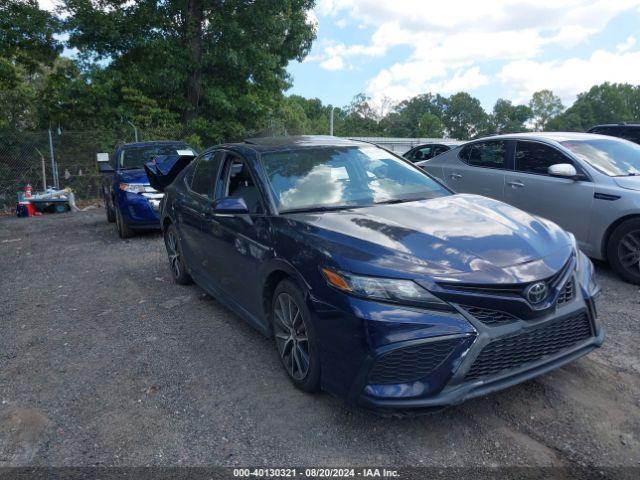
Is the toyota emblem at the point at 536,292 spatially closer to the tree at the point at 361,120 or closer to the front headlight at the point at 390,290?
the front headlight at the point at 390,290

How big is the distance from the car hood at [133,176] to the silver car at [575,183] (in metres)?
5.24

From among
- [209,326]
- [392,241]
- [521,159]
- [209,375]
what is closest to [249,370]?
[209,375]

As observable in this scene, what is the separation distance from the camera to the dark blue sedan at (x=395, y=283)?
8.30 feet

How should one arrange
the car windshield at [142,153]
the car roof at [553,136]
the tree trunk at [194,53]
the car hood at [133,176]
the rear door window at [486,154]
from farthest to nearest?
the tree trunk at [194,53]
the car windshield at [142,153]
the car hood at [133,176]
the rear door window at [486,154]
the car roof at [553,136]

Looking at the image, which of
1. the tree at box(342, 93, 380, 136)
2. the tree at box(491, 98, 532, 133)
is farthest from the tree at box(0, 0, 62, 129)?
the tree at box(491, 98, 532, 133)

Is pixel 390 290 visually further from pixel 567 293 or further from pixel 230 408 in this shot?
pixel 230 408

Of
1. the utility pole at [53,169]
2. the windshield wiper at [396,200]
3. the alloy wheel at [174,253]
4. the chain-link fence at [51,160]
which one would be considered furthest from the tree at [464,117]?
the windshield wiper at [396,200]

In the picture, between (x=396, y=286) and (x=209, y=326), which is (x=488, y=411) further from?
(x=209, y=326)

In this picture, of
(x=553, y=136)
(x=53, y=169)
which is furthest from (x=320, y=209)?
(x=53, y=169)

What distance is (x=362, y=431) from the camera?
2.85m

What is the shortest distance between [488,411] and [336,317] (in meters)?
1.13

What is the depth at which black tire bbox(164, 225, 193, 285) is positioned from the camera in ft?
18.1

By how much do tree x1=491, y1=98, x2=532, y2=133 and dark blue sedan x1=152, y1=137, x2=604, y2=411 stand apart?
333ft

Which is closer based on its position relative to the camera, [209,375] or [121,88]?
[209,375]
